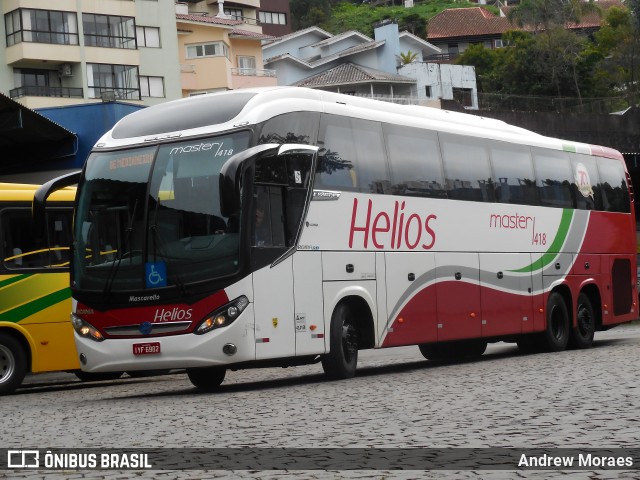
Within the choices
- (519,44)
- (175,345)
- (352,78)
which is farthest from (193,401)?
(519,44)

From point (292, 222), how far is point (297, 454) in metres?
7.42

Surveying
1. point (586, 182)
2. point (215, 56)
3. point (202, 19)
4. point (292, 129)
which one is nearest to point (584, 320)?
point (586, 182)

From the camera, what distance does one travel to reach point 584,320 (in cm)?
2512

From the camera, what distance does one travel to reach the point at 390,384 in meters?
16.3

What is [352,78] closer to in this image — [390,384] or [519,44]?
[519,44]

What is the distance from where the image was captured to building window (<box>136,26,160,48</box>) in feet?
232

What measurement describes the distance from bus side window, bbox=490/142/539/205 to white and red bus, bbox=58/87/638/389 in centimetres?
13

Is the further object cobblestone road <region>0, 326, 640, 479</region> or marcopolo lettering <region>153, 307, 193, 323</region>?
marcopolo lettering <region>153, 307, 193, 323</region>

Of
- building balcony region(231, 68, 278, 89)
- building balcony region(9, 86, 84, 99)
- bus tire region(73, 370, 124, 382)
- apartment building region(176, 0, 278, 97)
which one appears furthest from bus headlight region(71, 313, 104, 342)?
building balcony region(231, 68, 278, 89)

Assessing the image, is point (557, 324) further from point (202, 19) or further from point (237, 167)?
point (202, 19)

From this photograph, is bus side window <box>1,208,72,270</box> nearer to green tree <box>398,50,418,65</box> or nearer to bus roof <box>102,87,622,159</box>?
bus roof <box>102,87,622,159</box>

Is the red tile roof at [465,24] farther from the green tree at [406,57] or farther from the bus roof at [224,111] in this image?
the bus roof at [224,111]

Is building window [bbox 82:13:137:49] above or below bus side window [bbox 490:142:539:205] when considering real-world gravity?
above

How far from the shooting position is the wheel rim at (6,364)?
19859 millimetres
